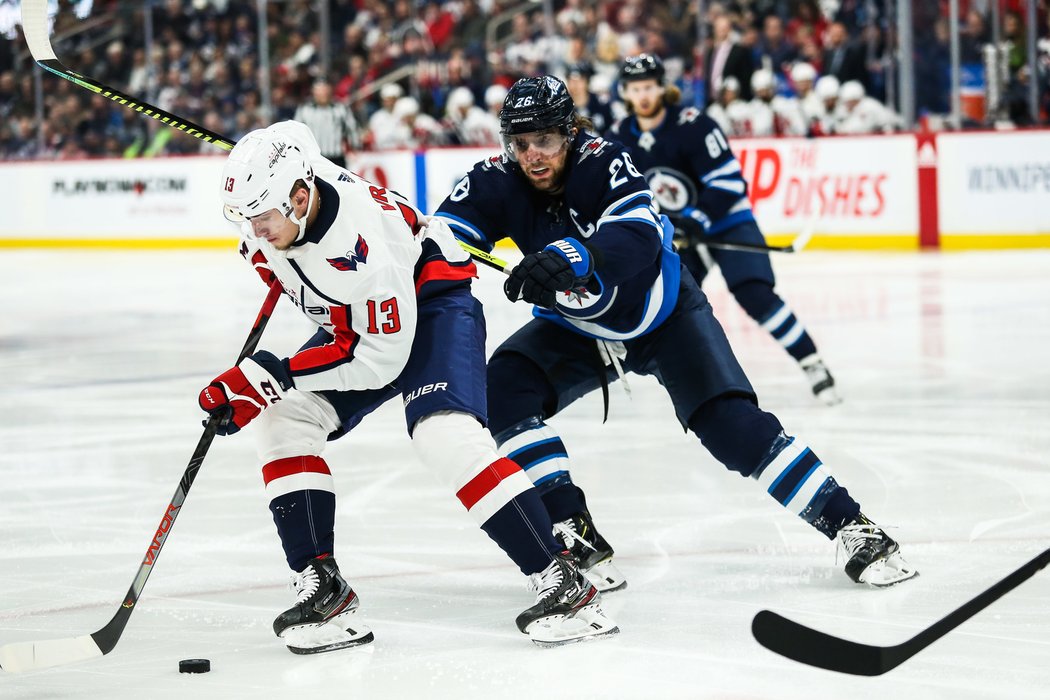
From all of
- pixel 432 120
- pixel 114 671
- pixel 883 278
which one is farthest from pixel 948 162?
pixel 114 671

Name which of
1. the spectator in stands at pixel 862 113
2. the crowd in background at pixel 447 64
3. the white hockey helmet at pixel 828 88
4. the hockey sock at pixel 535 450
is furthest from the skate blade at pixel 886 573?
the white hockey helmet at pixel 828 88

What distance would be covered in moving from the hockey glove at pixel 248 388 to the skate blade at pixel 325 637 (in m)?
0.41

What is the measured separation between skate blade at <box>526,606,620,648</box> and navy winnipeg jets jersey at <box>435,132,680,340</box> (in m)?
0.67

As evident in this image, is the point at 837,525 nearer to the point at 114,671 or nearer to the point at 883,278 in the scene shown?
the point at 114,671

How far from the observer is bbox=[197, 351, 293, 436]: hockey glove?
281 centimetres

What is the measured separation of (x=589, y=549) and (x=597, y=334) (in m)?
0.47

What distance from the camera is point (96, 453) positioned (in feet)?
15.7

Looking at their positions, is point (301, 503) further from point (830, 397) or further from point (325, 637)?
point (830, 397)

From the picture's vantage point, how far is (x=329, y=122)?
12.0m

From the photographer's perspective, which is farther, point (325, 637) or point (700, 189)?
point (700, 189)

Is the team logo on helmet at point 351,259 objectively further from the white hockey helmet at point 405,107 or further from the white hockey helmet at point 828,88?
the white hockey helmet at point 405,107

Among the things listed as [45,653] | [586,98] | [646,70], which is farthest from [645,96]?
[586,98]

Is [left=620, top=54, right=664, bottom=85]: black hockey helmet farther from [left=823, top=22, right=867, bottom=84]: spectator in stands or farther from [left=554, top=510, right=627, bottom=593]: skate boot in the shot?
[left=823, top=22, right=867, bottom=84]: spectator in stands

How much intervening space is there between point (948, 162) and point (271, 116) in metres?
5.82
